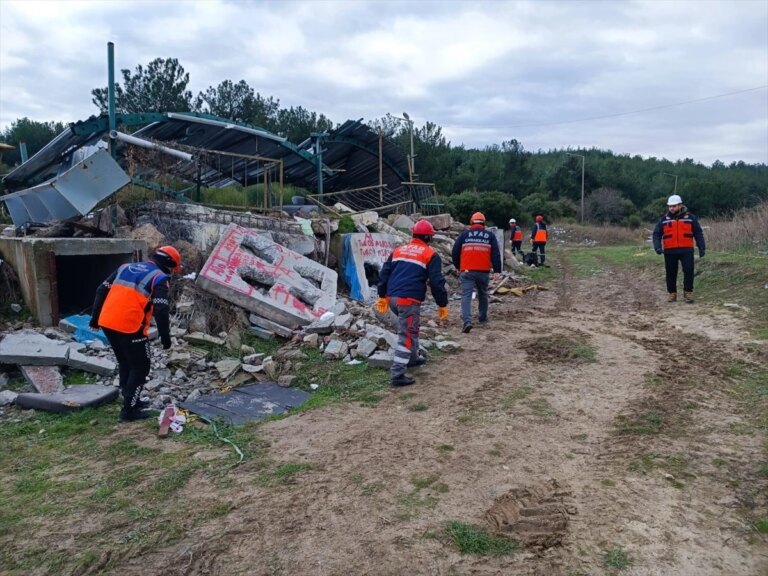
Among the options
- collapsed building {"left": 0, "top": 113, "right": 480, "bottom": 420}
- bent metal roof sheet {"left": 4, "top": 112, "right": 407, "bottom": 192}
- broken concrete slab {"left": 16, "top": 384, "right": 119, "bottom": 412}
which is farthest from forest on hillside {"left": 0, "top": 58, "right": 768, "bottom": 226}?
broken concrete slab {"left": 16, "top": 384, "right": 119, "bottom": 412}

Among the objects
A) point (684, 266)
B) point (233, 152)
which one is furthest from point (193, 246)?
point (684, 266)

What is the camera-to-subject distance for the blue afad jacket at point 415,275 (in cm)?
590

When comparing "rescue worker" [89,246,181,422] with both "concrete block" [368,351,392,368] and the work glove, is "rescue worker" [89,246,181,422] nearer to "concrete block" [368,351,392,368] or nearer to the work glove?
the work glove

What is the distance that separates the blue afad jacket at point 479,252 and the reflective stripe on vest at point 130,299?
455cm

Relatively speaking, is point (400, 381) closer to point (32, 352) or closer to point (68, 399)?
point (68, 399)

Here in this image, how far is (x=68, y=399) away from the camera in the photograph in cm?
542

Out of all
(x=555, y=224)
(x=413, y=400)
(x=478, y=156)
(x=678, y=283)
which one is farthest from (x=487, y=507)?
(x=478, y=156)

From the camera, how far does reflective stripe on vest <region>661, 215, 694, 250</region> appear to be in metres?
9.18

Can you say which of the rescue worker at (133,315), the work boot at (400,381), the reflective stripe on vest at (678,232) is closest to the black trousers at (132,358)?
the rescue worker at (133,315)

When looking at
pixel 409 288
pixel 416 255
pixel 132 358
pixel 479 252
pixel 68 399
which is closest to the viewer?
pixel 132 358

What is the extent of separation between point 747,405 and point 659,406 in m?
0.71

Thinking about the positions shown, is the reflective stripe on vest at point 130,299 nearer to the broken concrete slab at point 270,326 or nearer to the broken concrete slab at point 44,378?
the broken concrete slab at point 44,378

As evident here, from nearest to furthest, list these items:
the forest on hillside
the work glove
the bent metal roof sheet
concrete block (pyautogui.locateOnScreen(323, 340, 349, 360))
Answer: the work glove, concrete block (pyautogui.locateOnScreen(323, 340, 349, 360)), the bent metal roof sheet, the forest on hillside

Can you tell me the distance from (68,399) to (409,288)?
3.50 m
